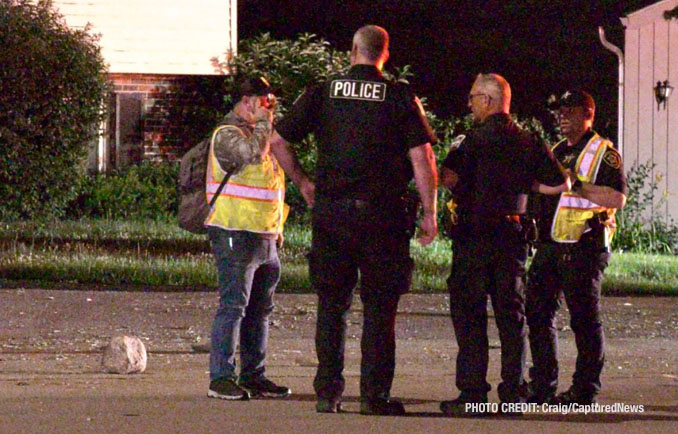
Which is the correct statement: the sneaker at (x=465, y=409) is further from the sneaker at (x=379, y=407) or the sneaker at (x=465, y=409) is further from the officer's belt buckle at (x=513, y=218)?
the officer's belt buckle at (x=513, y=218)

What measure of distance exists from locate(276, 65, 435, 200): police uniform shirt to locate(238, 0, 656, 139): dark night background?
51.0 ft

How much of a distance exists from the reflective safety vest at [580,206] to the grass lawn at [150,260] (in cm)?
519

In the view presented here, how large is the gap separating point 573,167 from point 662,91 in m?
10.3

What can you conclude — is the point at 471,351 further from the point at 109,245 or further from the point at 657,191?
the point at 657,191

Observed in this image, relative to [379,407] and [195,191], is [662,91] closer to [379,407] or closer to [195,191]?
[195,191]

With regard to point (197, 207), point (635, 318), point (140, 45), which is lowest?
point (635, 318)

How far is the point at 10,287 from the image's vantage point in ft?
39.5

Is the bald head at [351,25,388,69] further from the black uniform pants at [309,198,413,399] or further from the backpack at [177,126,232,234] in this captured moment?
the backpack at [177,126,232,234]

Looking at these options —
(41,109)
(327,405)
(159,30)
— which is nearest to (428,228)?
(327,405)

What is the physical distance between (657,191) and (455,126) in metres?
3.04

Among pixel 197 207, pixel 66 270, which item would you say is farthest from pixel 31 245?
pixel 197 207

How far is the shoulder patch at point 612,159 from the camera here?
7.32 m

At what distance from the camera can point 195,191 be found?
7.49m

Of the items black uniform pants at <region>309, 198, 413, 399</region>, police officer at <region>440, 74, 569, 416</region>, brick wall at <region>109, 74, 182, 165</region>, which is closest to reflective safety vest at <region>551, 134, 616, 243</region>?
police officer at <region>440, 74, 569, 416</region>
